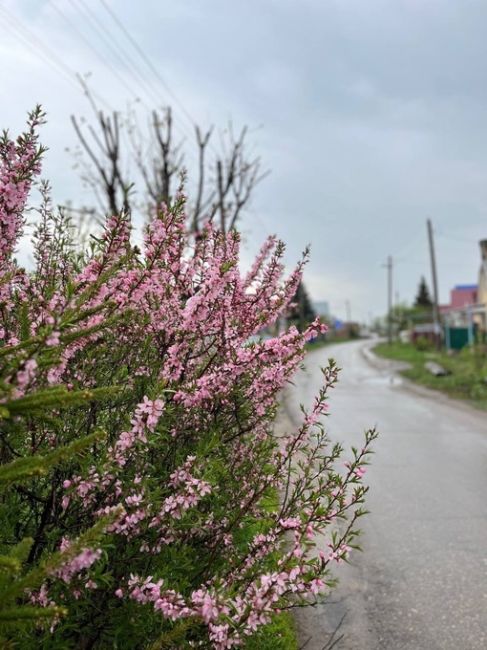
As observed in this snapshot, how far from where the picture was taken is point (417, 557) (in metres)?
5.67

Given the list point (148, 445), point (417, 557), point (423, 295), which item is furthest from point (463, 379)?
point (423, 295)

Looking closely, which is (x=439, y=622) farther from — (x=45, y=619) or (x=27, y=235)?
(x=27, y=235)

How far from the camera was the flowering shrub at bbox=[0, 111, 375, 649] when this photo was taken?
2.26 meters

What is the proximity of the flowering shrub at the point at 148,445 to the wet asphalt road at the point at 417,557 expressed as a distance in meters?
1.59

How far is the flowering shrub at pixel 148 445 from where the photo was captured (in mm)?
2262

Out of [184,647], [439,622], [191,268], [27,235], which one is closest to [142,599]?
[184,647]

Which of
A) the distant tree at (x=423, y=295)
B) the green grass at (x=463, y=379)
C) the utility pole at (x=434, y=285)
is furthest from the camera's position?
the distant tree at (x=423, y=295)

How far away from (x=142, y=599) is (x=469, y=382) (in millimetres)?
18352

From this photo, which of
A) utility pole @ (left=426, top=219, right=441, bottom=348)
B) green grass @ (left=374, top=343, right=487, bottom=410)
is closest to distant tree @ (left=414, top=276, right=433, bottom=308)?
utility pole @ (left=426, top=219, right=441, bottom=348)

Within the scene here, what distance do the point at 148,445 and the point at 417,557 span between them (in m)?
3.89

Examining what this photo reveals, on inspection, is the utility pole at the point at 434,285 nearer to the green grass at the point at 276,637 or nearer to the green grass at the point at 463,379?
the green grass at the point at 463,379

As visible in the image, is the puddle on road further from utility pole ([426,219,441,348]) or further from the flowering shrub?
the flowering shrub

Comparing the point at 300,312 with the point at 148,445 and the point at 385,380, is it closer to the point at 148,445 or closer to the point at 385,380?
the point at 385,380

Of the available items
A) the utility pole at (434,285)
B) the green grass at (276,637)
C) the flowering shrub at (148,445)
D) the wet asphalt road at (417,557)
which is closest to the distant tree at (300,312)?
the flowering shrub at (148,445)
